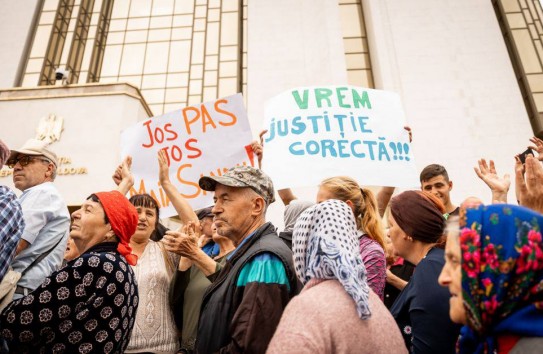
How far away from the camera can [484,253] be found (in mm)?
999

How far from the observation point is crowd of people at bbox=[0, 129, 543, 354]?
3.32 ft

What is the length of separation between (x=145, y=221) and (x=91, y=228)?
711mm

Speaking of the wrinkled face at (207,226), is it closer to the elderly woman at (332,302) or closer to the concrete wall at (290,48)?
the elderly woman at (332,302)

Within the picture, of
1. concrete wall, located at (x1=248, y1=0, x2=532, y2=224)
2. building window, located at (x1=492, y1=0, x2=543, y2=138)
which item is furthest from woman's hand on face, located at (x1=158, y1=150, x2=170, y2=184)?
building window, located at (x1=492, y1=0, x2=543, y2=138)

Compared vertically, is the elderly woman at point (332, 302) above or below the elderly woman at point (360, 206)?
below

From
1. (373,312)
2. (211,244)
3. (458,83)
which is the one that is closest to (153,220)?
(211,244)

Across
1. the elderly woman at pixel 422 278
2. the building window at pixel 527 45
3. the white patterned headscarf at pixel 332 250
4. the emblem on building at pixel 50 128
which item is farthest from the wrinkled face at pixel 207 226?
the building window at pixel 527 45

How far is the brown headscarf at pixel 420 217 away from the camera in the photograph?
5.82ft

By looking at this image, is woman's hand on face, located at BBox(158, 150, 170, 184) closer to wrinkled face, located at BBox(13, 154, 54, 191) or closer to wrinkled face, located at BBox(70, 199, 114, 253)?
wrinkled face, located at BBox(13, 154, 54, 191)

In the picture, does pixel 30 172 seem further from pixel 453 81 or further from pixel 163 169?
pixel 453 81

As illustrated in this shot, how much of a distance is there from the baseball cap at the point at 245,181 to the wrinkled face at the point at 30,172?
128 centimetres

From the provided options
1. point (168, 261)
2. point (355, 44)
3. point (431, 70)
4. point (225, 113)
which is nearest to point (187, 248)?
point (168, 261)

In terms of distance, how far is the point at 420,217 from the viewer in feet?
5.84

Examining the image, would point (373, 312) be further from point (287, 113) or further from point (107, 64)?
point (107, 64)
